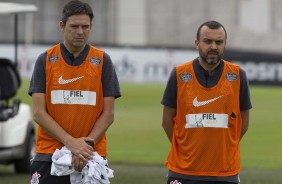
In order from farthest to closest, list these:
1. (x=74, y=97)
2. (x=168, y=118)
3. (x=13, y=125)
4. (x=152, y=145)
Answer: (x=152, y=145) → (x=13, y=125) → (x=168, y=118) → (x=74, y=97)

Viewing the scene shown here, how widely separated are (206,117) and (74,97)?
0.94 metres

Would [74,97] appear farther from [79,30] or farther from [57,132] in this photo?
[79,30]

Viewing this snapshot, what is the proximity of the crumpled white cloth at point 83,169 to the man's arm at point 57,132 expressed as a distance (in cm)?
5

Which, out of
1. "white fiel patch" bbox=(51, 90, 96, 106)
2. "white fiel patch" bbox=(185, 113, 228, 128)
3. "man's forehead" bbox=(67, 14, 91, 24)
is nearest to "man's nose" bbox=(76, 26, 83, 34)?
"man's forehead" bbox=(67, 14, 91, 24)

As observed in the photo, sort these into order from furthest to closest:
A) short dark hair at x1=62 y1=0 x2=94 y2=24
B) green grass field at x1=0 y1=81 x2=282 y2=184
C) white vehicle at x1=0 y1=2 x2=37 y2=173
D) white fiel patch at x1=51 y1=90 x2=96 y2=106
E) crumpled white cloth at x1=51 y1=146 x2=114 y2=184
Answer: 1. green grass field at x1=0 y1=81 x2=282 y2=184
2. white vehicle at x1=0 y1=2 x2=37 y2=173
3. white fiel patch at x1=51 y1=90 x2=96 y2=106
4. short dark hair at x1=62 y1=0 x2=94 y2=24
5. crumpled white cloth at x1=51 y1=146 x2=114 y2=184

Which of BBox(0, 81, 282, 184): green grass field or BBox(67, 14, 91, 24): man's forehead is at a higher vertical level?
BBox(67, 14, 91, 24): man's forehead

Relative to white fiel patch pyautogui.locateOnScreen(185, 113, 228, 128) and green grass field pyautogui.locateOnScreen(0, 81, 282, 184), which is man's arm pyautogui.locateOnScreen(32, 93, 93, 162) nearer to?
white fiel patch pyautogui.locateOnScreen(185, 113, 228, 128)

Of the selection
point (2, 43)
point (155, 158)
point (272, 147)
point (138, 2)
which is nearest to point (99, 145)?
point (155, 158)

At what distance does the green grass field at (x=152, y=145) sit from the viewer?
14279 mm

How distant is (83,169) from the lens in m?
7.00

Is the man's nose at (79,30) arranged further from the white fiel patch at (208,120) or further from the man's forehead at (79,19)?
the white fiel patch at (208,120)

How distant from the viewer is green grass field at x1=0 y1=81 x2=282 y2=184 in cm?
1428

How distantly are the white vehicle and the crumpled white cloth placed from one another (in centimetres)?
668

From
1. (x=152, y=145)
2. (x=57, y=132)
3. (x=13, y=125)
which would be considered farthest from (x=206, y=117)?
(x=152, y=145)
